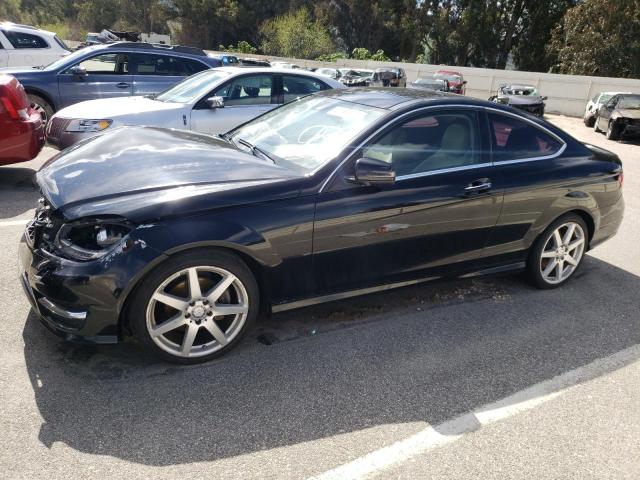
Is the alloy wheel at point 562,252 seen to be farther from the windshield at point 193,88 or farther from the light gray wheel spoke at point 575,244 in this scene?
the windshield at point 193,88

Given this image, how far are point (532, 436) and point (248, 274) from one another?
1795 millimetres

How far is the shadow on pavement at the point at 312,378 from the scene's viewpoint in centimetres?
268

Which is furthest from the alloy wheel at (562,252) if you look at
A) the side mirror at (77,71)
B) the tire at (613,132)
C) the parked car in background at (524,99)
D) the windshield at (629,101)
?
the parked car in background at (524,99)

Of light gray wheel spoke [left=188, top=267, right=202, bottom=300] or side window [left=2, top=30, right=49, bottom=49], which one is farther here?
side window [left=2, top=30, right=49, bottom=49]

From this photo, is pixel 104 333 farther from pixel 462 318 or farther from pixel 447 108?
pixel 447 108

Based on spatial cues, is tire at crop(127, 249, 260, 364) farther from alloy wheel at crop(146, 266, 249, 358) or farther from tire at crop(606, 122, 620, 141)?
tire at crop(606, 122, 620, 141)

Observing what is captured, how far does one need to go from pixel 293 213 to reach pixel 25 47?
484 inches

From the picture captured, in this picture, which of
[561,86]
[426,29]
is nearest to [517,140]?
[561,86]

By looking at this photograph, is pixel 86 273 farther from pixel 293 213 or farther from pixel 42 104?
pixel 42 104

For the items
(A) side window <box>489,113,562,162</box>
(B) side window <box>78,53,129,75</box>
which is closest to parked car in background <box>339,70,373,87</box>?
(B) side window <box>78,53,129,75</box>

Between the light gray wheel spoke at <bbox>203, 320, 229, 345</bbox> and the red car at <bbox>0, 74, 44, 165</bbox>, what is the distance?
4.38 m

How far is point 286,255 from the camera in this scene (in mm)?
3312

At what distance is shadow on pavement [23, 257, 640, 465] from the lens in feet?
8.80

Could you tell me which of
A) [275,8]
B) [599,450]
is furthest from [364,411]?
[275,8]
